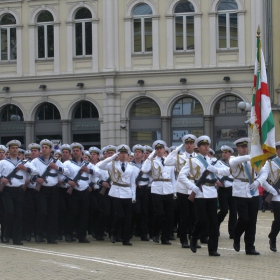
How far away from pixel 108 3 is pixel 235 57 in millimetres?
6620

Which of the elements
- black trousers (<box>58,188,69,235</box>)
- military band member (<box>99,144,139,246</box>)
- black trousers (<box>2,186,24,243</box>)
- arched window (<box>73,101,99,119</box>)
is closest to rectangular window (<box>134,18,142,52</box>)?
arched window (<box>73,101,99,119</box>)

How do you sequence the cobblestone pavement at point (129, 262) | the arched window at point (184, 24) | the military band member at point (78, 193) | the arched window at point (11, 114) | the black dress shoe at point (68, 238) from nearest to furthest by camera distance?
the cobblestone pavement at point (129, 262), the military band member at point (78, 193), the black dress shoe at point (68, 238), the arched window at point (184, 24), the arched window at point (11, 114)

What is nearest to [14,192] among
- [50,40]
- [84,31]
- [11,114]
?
[84,31]

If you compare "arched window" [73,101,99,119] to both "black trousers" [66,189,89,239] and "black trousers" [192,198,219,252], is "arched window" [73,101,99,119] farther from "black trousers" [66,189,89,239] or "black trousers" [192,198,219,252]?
"black trousers" [192,198,219,252]

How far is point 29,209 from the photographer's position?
1758cm

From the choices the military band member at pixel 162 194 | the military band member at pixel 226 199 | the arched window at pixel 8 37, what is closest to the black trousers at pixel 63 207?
the military band member at pixel 162 194

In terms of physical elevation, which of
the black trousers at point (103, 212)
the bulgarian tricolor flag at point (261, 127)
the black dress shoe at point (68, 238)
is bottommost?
the black dress shoe at point (68, 238)

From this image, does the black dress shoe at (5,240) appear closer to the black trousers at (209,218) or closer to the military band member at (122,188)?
the military band member at (122,188)

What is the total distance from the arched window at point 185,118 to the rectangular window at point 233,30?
317 centimetres

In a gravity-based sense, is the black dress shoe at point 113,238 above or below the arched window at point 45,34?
below

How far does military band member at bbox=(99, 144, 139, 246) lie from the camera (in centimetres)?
1656

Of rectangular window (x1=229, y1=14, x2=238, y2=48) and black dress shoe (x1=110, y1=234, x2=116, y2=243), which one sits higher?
rectangular window (x1=229, y1=14, x2=238, y2=48)

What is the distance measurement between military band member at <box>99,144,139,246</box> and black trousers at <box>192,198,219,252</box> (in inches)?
98.8

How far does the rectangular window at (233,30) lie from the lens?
1533 inches
